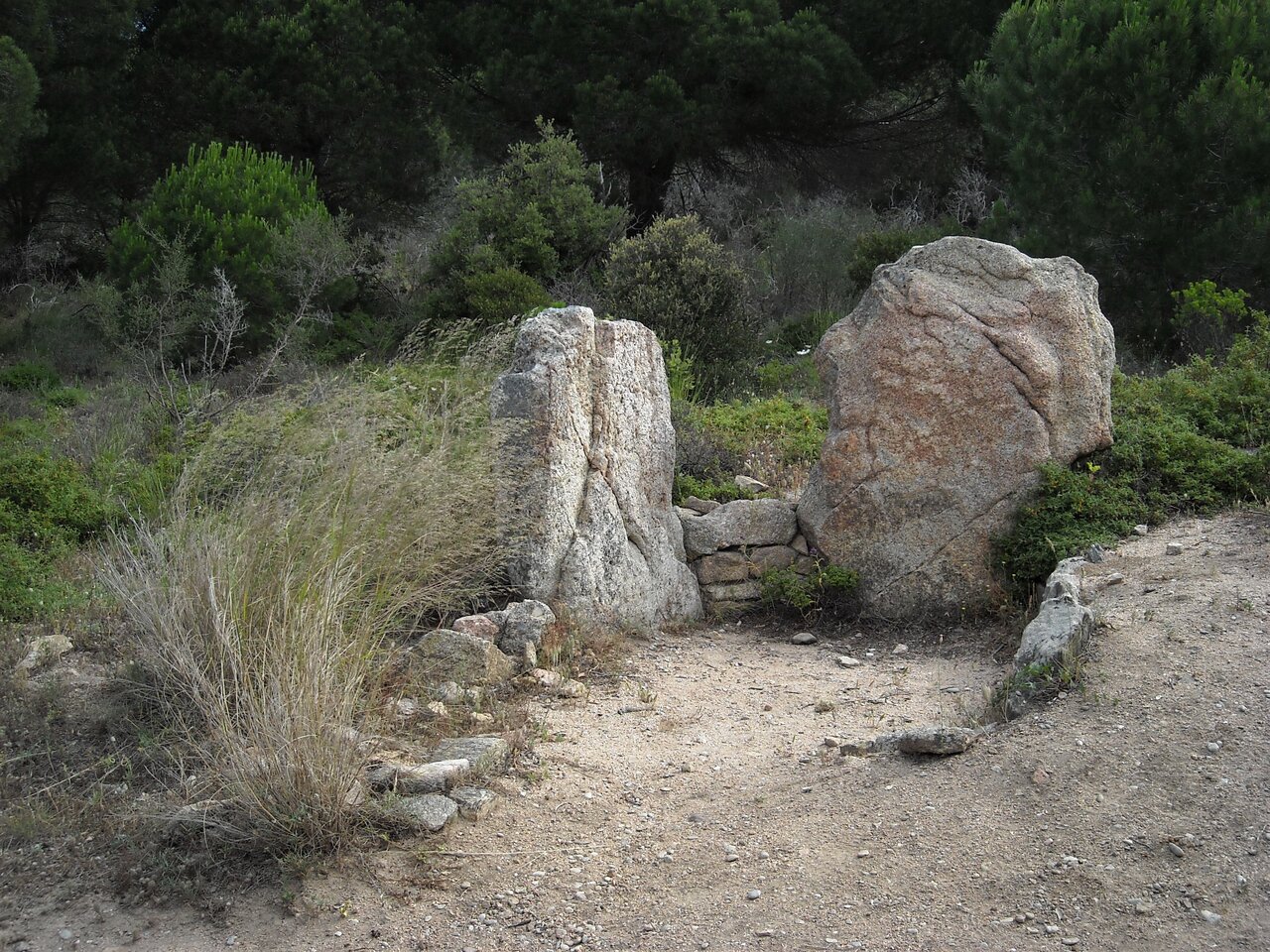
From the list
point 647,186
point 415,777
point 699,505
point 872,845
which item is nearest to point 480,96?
point 647,186

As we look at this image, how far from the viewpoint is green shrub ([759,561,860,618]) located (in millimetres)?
6844

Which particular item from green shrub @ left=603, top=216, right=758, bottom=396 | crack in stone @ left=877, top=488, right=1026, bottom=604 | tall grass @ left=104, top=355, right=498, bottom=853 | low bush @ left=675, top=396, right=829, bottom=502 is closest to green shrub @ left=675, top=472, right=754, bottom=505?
low bush @ left=675, top=396, right=829, bottom=502

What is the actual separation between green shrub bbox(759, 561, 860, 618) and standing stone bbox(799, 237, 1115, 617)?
0.11m

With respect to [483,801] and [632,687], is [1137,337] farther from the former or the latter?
[483,801]

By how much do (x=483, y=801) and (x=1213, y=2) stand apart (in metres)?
11.6

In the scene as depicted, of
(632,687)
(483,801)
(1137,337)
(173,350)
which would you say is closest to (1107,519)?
(632,687)

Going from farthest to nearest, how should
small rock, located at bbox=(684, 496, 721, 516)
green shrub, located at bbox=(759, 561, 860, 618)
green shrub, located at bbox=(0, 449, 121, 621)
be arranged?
small rock, located at bbox=(684, 496, 721, 516) < green shrub, located at bbox=(0, 449, 121, 621) < green shrub, located at bbox=(759, 561, 860, 618)

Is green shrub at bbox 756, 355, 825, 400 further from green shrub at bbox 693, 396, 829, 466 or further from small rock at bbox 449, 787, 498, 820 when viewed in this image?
small rock at bbox 449, 787, 498, 820

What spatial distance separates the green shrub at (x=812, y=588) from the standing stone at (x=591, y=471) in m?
0.46

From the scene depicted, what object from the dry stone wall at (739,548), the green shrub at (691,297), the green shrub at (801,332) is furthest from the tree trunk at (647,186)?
the dry stone wall at (739,548)

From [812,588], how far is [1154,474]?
2.03 m

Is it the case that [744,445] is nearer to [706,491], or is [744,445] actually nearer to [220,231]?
[706,491]

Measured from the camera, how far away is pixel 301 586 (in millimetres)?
4480

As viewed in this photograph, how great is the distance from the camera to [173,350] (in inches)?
529
